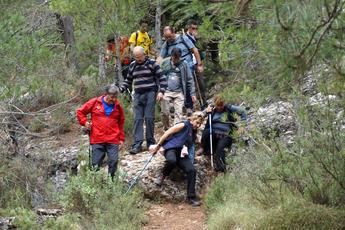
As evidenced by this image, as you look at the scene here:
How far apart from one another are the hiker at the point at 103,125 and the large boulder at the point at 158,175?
1.69 ft

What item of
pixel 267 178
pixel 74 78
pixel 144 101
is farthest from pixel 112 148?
pixel 74 78

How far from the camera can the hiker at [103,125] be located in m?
10.1

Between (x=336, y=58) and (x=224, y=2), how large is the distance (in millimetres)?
895

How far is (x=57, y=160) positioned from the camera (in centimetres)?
1254

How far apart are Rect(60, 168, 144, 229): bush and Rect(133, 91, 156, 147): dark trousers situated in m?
1.70

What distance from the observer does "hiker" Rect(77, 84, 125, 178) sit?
10062mm

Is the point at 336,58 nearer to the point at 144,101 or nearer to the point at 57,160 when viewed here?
the point at 144,101

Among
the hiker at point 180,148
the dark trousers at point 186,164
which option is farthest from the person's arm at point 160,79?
the dark trousers at point 186,164

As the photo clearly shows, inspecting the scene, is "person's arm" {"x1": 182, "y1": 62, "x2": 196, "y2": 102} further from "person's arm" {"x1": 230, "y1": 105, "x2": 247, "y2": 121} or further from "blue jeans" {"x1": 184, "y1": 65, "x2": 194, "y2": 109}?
"person's arm" {"x1": 230, "y1": 105, "x2": 247, "y2": 121}

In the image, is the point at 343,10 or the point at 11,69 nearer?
the point at 343,10

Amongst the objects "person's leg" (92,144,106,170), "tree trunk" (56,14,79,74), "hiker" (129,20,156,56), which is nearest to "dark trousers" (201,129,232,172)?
"person's leg" (92,144,106,170)

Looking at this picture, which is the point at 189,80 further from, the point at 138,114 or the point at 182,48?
the point at 138,114

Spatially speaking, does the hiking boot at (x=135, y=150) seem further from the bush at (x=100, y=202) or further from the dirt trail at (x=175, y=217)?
the bush at (x=100, y=202)

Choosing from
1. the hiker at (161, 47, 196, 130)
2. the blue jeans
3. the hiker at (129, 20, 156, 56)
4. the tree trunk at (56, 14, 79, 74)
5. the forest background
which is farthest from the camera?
the tree trunk at (56, 14, 79, 74)
